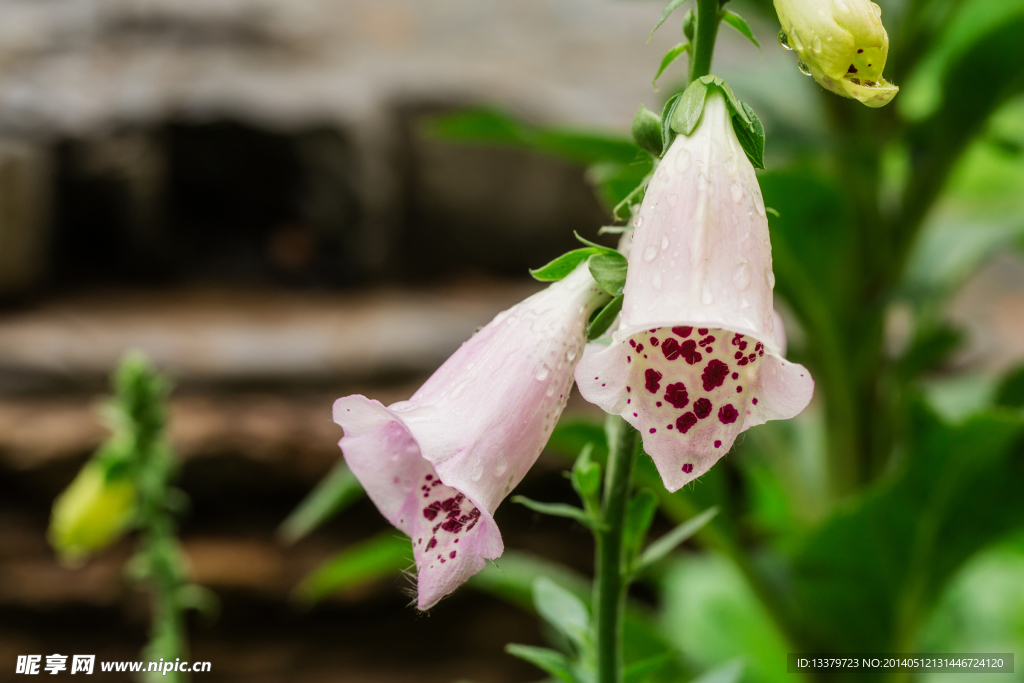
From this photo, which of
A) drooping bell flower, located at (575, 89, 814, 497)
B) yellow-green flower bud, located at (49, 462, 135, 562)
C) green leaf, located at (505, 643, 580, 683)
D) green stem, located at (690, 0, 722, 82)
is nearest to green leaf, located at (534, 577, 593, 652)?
green leaf, located at (505, 643, 580, 683)

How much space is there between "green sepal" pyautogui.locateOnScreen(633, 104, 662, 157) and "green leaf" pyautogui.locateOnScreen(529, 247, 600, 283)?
49 mm

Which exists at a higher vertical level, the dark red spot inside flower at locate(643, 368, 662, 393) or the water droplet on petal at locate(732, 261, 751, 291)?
the water droplet on petal at locate(732, 261, 751, 291)

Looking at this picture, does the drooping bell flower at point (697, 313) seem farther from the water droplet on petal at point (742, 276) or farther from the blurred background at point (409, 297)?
the blurred background at point (409, 297)

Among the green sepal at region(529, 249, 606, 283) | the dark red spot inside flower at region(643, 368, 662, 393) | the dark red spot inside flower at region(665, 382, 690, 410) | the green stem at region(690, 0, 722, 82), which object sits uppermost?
the green stem at region(690, 0, 722, 82)

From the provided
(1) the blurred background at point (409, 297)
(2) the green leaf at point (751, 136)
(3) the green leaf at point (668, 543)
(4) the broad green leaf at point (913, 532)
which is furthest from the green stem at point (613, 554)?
(4) the broad green leaf at point (913, 532)

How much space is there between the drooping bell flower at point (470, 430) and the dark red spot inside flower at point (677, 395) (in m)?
0.05

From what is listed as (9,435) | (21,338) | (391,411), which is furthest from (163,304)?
(391,411)

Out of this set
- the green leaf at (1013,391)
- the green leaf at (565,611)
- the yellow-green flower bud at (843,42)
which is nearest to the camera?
the yellow-green flower bud at (843,42)

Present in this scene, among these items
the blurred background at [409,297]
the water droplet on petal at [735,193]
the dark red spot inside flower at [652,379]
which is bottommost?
the dark red spot inside flower at [652,379]

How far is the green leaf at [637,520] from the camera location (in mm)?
356

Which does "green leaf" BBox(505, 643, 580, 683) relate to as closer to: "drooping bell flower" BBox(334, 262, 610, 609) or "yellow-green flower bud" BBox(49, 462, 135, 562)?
"drooping bell flower" BBox(334, 262, 610, 609)

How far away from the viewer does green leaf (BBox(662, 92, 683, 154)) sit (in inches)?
11.7

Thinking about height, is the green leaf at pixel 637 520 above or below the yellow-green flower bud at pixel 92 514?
below

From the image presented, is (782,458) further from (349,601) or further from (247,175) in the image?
(247,175)
